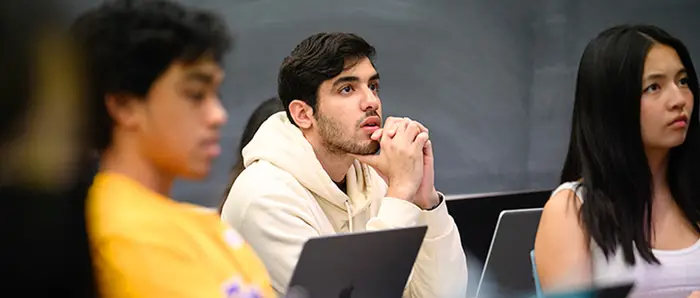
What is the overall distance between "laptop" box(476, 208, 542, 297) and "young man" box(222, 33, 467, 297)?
7 centimetres

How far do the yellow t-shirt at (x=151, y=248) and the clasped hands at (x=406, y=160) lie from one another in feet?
2.74

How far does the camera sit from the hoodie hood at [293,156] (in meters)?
1.96

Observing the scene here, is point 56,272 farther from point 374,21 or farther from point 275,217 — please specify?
point 374,21

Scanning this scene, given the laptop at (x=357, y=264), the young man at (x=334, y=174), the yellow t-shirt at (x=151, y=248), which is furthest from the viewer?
the young man at (x=334, y=174)

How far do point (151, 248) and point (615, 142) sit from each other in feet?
3.55

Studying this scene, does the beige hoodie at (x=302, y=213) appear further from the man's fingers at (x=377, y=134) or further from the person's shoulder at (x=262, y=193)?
the man's fingers at (x=377, y=134)

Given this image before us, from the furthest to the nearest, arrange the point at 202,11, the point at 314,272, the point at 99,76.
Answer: the point at 314,272
the point at 202,11
the point at 99,76

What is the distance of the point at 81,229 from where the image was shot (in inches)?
33.7

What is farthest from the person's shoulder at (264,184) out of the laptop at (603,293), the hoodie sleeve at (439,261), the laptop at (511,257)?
the laptop at (603,293)

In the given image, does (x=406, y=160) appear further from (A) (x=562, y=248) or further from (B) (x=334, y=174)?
(A) (x=562, y=248)

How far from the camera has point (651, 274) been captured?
1760 mm

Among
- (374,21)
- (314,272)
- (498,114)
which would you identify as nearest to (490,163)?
(498,114)

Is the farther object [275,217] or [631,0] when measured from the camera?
[631,0]

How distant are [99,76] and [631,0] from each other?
9.46 feet
